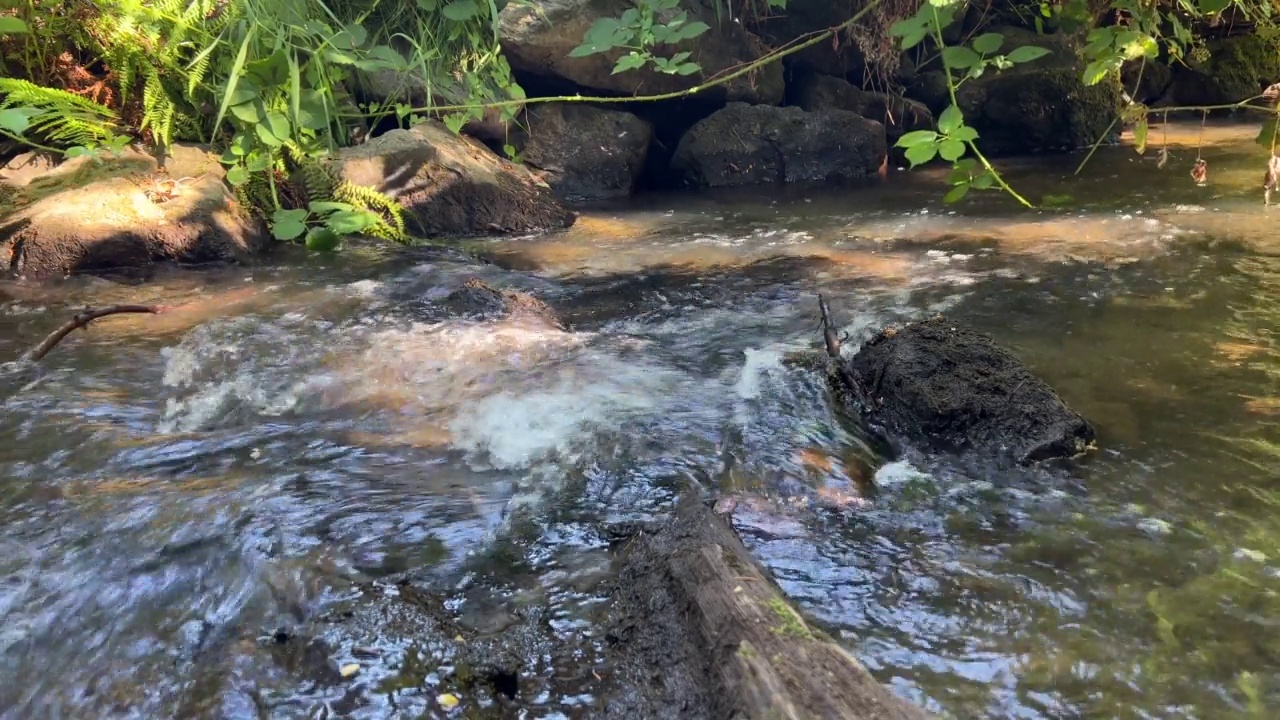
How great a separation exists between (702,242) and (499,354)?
120 inches

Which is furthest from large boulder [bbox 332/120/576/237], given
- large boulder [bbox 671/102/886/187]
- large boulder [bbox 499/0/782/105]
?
large boulder [bbox 671/102/886/187]

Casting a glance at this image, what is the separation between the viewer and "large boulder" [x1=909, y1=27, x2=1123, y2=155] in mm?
10094

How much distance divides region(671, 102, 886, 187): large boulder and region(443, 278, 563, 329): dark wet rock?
576cm

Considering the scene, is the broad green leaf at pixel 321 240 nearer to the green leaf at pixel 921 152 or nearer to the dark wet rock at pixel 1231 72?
the green leaf at pixel 921 152

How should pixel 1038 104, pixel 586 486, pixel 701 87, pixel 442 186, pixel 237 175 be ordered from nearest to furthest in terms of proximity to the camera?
pixel 237 175 → pixel 701 87 → pixel 586 486 → pixel 442 186 → pixel 1038 104

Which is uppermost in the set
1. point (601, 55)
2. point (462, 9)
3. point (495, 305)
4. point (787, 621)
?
point (601, 55)

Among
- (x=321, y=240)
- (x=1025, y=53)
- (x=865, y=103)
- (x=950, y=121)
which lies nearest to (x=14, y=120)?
(x=321, y=240)

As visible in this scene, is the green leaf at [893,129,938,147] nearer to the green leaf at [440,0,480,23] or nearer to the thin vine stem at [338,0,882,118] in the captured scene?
the thin vine stem at [338,0,882,118]

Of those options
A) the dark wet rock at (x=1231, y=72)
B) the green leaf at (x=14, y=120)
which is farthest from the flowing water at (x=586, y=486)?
the dark wet rock at (x=1231, y=72)

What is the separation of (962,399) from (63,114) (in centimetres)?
460

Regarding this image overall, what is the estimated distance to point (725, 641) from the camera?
169 cm

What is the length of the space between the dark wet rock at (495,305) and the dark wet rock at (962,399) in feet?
6.20

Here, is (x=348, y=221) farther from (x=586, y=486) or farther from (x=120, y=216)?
(x=120, y=216)

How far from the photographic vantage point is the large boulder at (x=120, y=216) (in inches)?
208
